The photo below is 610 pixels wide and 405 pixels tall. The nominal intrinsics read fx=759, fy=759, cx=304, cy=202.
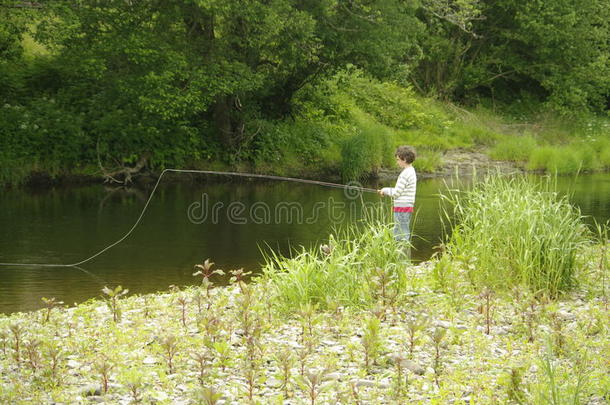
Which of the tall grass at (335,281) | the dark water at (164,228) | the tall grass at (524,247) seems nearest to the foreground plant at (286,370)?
the tall grass at (335,281)

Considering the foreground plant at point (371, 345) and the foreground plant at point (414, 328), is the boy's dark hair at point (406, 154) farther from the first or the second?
the foreground plant at point (371, 345)

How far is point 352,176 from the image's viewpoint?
70.7 feet

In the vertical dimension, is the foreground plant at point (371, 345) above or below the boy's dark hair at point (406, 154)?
below

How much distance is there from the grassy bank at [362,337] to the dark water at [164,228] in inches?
75.9

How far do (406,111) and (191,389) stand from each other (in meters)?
23.6

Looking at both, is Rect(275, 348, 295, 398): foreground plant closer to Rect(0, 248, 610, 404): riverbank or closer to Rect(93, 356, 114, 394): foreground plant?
Rect(0, 248, 610, 404): riverbank

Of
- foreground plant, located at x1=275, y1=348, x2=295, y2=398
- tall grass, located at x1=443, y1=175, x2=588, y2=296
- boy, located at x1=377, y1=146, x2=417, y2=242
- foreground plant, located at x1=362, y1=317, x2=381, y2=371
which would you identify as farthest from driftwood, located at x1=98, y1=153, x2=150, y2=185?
foreground plant, located at x1=275, y1=348, x2=295, y2=398

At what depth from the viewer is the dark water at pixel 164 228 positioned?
988cm

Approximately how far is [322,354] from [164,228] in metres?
9.10

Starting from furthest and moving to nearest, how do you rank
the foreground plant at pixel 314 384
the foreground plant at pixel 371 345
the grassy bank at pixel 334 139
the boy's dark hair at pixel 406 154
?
the grassy bank at pixel 334 139 → the boy's dark hair at pixel 406 154 → the foreground plant at pixel 371 345 → the foreground plant at pixel 314 384

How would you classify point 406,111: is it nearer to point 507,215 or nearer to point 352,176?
point 352,176

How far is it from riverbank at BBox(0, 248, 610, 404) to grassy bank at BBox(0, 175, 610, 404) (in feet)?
0.05

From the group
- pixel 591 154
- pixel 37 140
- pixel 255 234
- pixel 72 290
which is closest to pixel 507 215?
pixel 72 290

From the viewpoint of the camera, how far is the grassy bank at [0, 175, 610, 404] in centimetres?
468
